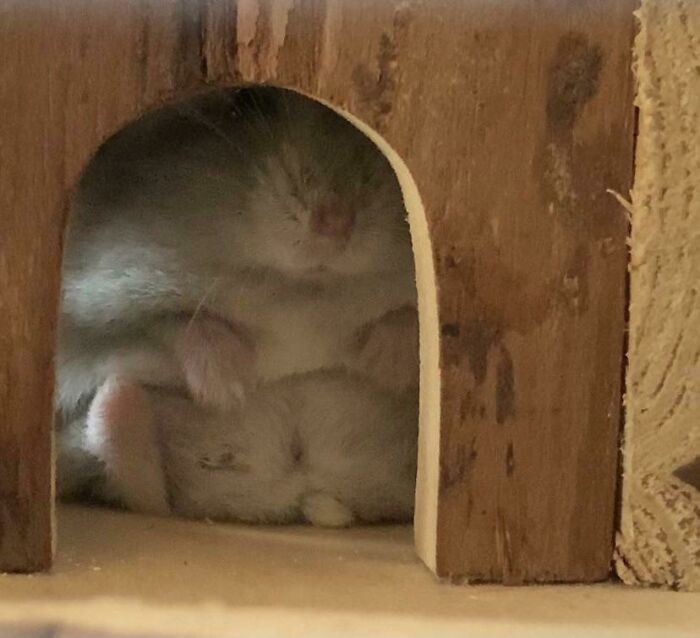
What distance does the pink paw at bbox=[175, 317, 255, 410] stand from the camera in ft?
3.55

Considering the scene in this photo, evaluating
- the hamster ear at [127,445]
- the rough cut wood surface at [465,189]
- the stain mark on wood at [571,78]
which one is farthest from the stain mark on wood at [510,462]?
the hamster ear at [127,445]

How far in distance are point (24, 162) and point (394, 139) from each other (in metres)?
0.26

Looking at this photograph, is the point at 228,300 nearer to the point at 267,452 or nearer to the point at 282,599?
the point at 267,452

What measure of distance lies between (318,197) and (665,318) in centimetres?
32

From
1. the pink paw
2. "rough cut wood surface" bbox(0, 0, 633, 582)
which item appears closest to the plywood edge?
"rough cut wood surface" bbox(0, 0, 633, 582)

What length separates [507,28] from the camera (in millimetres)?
807

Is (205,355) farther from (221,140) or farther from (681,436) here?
(681,436)

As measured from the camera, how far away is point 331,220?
994mm

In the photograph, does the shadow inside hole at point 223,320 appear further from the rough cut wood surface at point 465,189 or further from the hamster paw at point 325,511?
the rough cut wood surface at point 465,189

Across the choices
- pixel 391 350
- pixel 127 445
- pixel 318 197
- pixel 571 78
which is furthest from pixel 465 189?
pixel 127 445

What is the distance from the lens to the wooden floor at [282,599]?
0.78 meters

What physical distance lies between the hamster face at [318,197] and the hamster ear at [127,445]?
0.18 meters

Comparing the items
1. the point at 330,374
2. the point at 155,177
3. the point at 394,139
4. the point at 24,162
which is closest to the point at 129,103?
the point at 24,162

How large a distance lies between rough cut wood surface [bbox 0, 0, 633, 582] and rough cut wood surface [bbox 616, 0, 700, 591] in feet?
0.05
